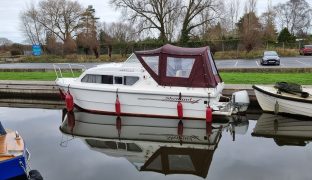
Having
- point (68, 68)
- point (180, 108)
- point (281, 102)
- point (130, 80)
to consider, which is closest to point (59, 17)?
point (68, 68)

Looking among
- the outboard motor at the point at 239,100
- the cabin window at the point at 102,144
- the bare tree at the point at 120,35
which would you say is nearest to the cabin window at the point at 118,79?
the cabin window at the point at 102,144

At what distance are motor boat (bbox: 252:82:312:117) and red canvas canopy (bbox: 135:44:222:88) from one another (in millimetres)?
2179

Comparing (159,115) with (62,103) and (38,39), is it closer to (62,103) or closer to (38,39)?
(62,103)

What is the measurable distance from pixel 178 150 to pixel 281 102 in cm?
543

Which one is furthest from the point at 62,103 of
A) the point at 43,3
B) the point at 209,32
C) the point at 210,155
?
the point at 43,3

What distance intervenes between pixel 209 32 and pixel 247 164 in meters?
34.2

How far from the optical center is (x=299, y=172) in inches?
357

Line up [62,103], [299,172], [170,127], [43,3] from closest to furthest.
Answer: [299,172] < [170,127] < [62,103] < [43,3]

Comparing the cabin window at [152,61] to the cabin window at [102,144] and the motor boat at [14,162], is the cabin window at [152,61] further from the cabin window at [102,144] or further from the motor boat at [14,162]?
the motor boat at [14,162]

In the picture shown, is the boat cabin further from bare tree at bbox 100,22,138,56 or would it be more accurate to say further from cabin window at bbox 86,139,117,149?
bare tree at bbox 100,22,138,56

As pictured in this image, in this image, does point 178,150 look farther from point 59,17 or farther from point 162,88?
point 59,17

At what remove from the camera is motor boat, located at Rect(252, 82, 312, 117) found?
13289mm

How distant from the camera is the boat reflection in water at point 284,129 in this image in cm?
1168

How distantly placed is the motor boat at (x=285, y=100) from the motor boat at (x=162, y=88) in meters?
0.89
